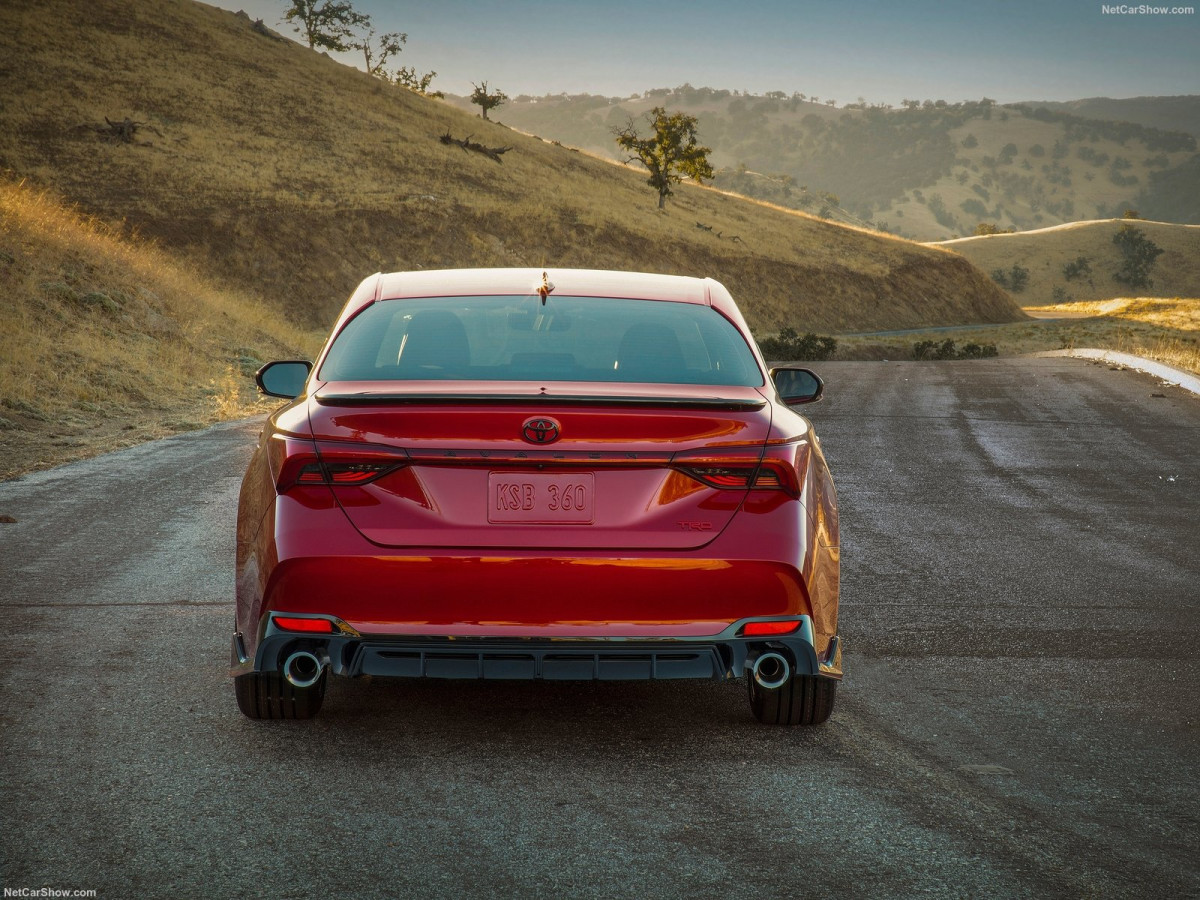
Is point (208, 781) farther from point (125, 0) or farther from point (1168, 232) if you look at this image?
point (1168, 232)

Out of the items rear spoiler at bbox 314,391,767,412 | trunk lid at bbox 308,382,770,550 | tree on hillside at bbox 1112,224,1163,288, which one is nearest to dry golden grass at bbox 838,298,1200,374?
rear spoiler at bbox 314,391,767,412

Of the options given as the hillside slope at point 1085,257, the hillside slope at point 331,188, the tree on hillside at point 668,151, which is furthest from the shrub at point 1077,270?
the tree on hillside at point 668,151

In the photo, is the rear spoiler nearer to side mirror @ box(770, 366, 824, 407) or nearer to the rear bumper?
the rear bumper

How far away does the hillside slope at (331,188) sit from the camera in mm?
51938

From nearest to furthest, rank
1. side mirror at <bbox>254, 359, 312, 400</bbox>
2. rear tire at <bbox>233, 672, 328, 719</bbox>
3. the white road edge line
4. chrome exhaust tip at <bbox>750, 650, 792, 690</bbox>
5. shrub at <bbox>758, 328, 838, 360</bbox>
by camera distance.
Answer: chrome exhaust tip at <bbox>750, 650, 792, 690</bbox> < rear tire at <bbox>233, 672, 328, 719</bbox> < side mirror at <bbox>254, 359, 312, 400</bbox> < the white road edge line < shrub at <bbox>758, 328, 838, 360</bbox>

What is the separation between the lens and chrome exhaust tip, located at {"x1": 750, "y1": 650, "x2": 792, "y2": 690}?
4.41 meters

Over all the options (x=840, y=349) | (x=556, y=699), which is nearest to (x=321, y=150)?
(x=840, y=349)

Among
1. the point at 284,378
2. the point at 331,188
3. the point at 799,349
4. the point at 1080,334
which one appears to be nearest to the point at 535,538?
the point at 284,378

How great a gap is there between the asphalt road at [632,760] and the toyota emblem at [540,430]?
1124 millimetres

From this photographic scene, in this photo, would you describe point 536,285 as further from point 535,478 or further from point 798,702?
point 798,702

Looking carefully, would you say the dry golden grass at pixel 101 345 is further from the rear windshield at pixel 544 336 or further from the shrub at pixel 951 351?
the shrub at pixel 951 351

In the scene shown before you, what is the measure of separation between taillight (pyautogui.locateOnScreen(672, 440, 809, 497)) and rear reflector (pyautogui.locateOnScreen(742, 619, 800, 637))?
429mm

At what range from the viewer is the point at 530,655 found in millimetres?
4223

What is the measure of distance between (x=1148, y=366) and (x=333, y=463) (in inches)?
856
